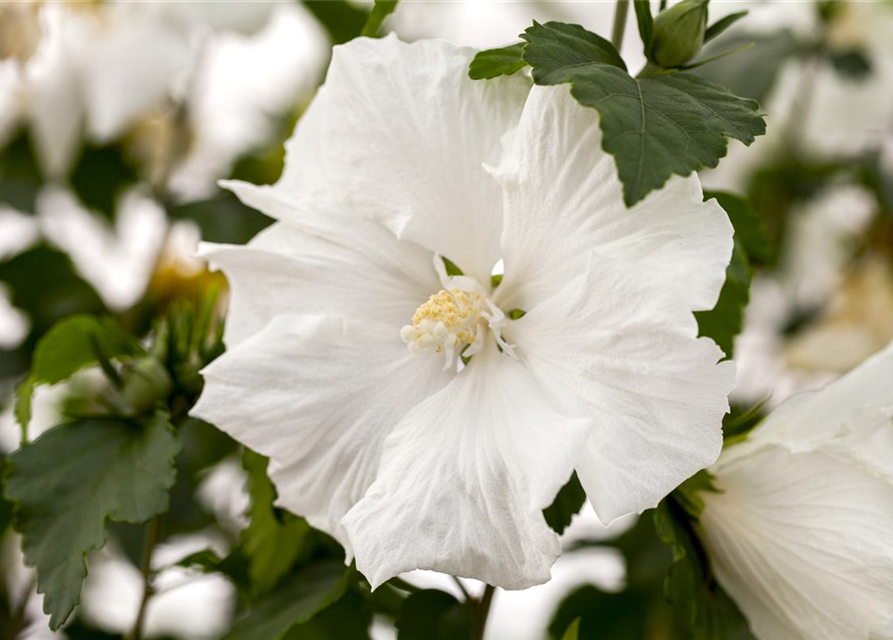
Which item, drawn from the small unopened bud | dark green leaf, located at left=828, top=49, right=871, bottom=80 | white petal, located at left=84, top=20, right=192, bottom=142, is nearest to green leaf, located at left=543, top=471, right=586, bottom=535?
the small unopened bud

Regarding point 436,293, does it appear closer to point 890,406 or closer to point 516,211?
point 516,211

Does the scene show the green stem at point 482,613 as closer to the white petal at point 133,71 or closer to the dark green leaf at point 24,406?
the dark green leaf at point 24,406

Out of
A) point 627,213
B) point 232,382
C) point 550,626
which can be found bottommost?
point 550,626

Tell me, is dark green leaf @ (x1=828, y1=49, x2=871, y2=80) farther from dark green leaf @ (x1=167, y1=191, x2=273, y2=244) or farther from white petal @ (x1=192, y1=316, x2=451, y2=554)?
white petal @ (x1=192, y1=316, x2=451, y2=554)

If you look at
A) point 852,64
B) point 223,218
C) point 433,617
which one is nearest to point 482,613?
point 433,617

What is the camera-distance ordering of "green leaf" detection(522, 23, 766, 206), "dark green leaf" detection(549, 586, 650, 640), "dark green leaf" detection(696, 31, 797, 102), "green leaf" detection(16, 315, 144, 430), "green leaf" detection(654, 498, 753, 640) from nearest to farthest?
"green leaf" detection(522, 23, 766, 206) → "green leaf" detection(654, 498, 753, 640) → "green leaf" detection(16, 315, 144, 430) → "dark green leaf" detection(549, 586, 650, 640) → "dark green leaf" detection(696, 31, 797, 102)


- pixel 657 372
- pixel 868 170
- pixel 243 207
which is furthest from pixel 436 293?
pixel 868 170
